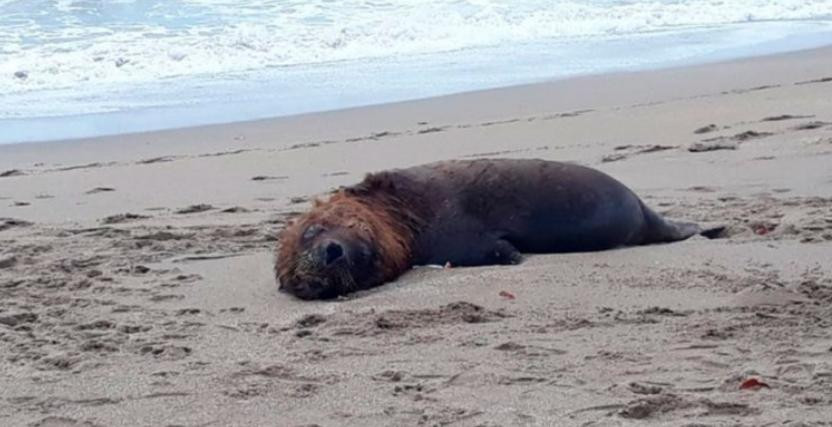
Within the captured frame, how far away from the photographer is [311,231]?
610 centimetres

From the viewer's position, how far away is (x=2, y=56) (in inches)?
634

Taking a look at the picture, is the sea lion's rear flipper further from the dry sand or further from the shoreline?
the shoreline

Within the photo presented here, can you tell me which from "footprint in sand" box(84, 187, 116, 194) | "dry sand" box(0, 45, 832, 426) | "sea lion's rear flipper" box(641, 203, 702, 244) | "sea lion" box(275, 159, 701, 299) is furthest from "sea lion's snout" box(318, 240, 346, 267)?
"footprint in sand" box(84, 187, 116, 194)

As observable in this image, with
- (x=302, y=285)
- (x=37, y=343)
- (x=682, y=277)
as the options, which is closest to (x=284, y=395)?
(x=37, y=343)

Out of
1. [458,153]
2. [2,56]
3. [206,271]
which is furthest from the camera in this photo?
[2,56]

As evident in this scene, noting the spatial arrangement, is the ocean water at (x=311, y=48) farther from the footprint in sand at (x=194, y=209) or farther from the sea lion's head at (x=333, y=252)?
the sea lion's head at (x=333, y=252)

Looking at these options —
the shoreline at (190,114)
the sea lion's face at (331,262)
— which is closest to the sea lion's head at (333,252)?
the sea lion's face at (331,262)

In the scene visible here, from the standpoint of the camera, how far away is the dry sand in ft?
13.6

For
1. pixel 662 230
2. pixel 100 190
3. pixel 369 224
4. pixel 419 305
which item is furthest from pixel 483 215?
pixel 100 190

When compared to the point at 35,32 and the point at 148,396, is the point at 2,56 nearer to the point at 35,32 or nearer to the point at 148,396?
the point at 35,32

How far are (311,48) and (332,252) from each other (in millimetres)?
11134

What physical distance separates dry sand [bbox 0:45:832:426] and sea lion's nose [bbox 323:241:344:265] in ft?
0.79

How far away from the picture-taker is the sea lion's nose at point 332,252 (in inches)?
232

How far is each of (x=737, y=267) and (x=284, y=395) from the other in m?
2.31
